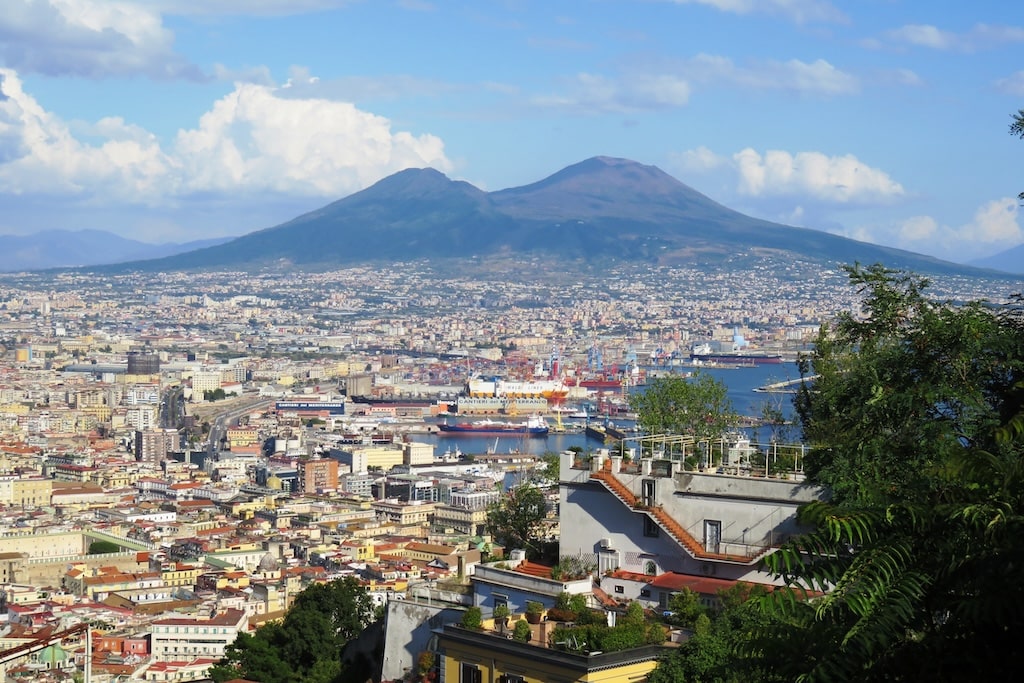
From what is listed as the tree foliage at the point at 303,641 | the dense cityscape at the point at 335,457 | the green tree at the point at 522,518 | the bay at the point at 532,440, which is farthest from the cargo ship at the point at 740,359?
the green tree at the point at 522,518

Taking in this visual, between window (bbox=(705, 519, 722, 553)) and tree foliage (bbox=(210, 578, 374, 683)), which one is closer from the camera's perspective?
window (bbox=(705, 519, 722, 553))

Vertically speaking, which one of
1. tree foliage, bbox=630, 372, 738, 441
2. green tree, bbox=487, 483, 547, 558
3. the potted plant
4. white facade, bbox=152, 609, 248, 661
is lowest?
white facade, bbox=152, 609, 248, 661

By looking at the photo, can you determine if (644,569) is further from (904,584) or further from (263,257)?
(263,257)

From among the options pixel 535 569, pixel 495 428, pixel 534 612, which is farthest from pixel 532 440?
pixel 534 612

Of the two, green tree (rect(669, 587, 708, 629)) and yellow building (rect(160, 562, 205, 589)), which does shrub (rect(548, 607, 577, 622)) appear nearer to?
green tree (rect(669, 587, 708, 629))

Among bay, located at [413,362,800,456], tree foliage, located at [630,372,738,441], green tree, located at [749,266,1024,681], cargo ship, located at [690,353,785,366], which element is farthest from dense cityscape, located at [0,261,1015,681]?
green tree, located at [749,266,1024,681]

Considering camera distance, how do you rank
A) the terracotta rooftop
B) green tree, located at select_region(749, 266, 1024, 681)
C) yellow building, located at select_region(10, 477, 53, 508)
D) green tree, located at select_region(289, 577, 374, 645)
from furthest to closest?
yellow building, located at select_region(10, 477, 53, 508) → green tree, located at select_region(289, 577, 374, 645) → the terracotta rooftop → green tree, located at select_region(749, 266, 1024, 681)
